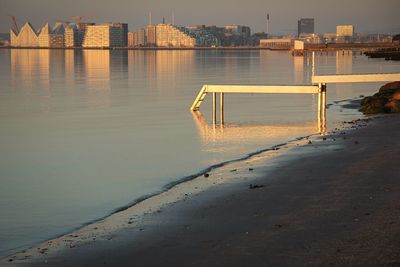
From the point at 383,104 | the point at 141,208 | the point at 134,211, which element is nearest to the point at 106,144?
the point at 141,208

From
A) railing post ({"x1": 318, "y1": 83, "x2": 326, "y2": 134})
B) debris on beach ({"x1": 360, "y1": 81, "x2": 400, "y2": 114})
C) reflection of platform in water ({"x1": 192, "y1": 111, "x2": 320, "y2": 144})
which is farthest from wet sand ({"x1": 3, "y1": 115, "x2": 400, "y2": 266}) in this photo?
debris on beach ({"x1": 360, "y1": 81, "x2": 400, "y2": 114})

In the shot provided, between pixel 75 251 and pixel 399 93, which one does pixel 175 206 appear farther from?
pixel 399 93

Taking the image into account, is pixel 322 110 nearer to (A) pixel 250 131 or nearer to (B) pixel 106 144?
(A) pixel 250 131

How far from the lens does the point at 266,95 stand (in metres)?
39.3

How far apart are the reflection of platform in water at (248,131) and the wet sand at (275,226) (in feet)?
24.3

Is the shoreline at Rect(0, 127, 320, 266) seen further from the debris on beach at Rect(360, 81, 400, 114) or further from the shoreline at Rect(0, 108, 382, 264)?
the debris on beach at Rect(360, 81, 400, 114)

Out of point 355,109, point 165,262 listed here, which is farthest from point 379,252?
point 355,109

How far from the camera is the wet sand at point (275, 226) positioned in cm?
723

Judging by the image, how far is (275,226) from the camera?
848 centimetres

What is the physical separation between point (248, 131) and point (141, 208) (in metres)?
11.7

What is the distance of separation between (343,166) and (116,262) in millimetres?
6451

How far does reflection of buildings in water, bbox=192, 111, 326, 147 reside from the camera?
20.3m

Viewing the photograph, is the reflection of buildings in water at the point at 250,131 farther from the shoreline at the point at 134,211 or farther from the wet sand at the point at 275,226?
the wet sand at the point at 275,226

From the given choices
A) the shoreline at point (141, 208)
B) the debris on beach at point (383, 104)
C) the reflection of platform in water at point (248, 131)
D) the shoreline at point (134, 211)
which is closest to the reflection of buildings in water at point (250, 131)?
the reflection of platform in water at point (248, 131)
